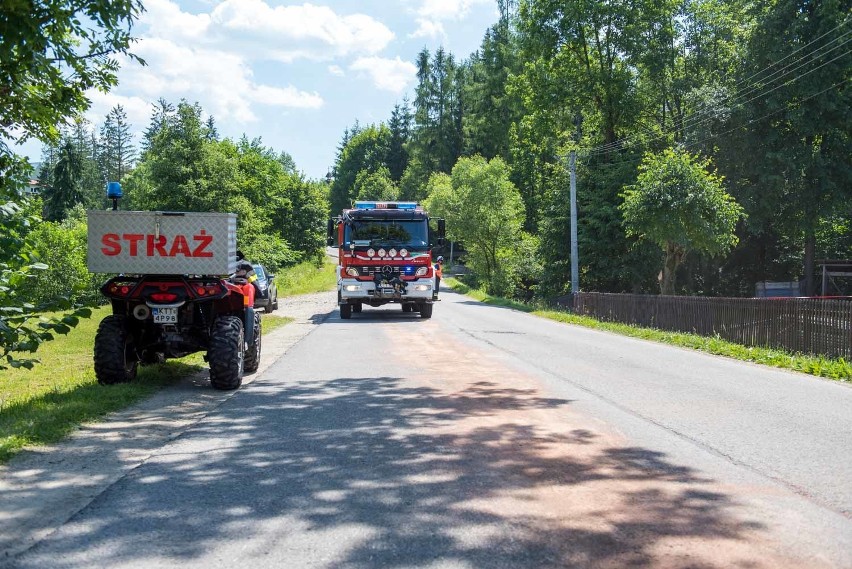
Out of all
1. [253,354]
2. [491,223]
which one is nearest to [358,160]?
[491,223]

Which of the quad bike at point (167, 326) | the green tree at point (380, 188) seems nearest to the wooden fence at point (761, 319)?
the quad bike at point (167, 326)

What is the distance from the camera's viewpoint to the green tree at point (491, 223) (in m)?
57.1

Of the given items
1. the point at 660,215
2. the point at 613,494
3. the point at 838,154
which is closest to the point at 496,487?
the point at 613,494

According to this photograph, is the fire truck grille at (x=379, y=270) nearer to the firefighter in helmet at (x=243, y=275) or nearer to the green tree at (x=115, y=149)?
the firefighter in helmet at (x=243, y=275)

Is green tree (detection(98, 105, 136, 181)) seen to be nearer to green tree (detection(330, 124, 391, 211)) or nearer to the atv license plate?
green tree (detection(330, 124, 391, 211))

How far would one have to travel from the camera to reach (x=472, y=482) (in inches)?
213

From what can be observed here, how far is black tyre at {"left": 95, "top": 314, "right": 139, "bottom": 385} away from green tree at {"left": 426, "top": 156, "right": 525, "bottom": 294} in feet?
153

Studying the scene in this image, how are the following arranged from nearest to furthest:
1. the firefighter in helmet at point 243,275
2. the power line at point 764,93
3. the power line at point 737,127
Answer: the firefighter in helmet at point 243,275, the power line at point 764,93, the power line at point 737,127

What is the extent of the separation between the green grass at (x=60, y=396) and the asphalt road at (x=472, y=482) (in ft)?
1.77

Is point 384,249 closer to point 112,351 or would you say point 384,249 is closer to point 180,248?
point 180,248

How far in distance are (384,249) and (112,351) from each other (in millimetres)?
13577

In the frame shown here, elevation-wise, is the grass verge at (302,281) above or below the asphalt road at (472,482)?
above

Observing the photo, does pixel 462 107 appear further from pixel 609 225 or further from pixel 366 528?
pixel 366 528

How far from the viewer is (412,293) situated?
75.8ft
